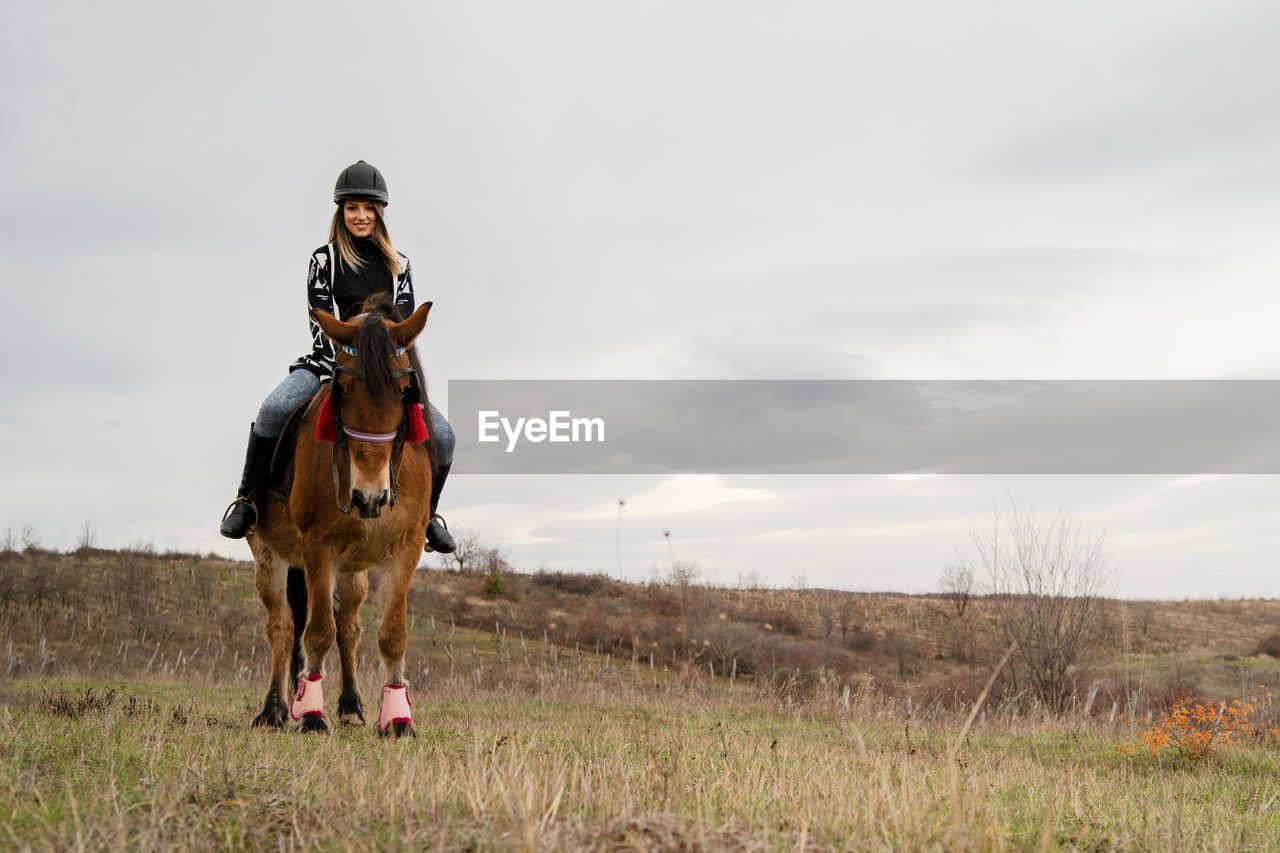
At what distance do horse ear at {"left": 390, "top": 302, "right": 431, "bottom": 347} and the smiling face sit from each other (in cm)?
177

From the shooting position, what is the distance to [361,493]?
5551mm

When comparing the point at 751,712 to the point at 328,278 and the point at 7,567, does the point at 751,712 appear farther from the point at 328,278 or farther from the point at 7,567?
the point at 7,567

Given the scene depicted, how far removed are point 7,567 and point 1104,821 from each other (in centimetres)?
4071

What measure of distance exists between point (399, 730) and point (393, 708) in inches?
6.3

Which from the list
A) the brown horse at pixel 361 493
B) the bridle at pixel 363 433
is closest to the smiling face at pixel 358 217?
the brown horse at pixel 361 493

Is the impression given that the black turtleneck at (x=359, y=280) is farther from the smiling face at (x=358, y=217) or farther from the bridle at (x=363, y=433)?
the bridle at (x=363, y=433)

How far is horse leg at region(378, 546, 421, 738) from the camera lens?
6.47 meters

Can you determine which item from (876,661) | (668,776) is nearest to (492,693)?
(668,776)

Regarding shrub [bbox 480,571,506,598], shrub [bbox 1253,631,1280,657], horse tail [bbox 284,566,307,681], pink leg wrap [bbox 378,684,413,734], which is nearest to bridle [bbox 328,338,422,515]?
pink leg wrap [bbox 378,684,413,734]

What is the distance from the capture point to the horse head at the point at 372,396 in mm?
5617

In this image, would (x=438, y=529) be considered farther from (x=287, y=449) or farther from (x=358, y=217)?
(x=358, y=217)

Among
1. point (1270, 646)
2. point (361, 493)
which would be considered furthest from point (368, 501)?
point (1270, 646)

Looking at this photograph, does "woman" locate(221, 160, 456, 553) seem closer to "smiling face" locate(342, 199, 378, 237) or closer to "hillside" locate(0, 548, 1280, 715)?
"smiling face" locate(342, 199, 378, 237)

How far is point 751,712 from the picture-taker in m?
12.8
